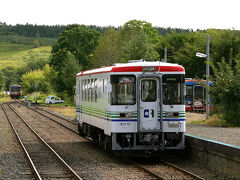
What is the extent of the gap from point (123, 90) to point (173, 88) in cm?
155

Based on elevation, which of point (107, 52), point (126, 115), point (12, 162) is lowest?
point (12, 162)

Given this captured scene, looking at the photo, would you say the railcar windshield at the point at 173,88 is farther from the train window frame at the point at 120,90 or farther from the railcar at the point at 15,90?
the railcar at the point at 15,90

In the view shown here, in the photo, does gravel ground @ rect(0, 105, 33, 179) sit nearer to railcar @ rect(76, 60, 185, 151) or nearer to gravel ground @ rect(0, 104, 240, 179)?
gravel ground @ rect(0, 104, 240, 179)

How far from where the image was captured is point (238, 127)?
83.9ft

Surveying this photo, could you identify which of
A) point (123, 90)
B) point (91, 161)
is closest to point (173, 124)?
point (123, 90)

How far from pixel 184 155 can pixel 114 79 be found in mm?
3443

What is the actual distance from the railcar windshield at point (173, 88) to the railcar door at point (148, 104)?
26 centimetres

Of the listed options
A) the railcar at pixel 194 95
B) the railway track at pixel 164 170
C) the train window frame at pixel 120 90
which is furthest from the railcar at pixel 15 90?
the railway track at pixel 164 170

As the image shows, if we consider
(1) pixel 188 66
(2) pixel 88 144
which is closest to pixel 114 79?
(2) pixel 88 144

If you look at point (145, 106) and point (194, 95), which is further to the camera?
point (194, 95)

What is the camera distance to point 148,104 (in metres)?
15.3

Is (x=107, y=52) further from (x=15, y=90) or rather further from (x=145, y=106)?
(x=145, y=106)

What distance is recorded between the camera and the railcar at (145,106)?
15.2 meters

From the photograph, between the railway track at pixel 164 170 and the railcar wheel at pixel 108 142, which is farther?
the railcar wheel at pixel 108 142
